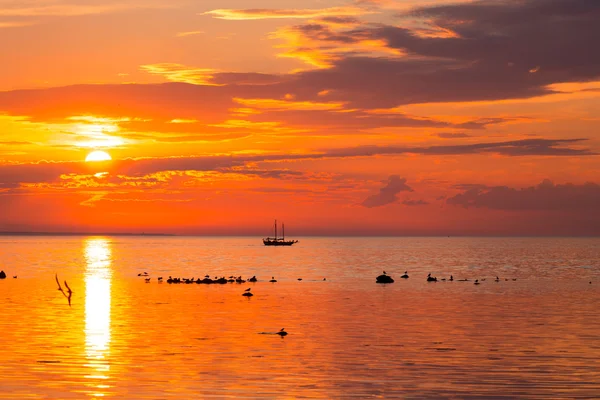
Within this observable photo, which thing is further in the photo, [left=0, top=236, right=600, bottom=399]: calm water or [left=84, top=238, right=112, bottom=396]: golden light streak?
[left=84, top=238, right=112, bottom=396]: golden light streak

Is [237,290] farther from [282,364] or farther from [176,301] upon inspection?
[282,364]

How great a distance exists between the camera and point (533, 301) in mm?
84312

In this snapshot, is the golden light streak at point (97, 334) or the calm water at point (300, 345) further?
the golden light streak at point (97, 334)

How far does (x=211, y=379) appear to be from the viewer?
38812mm

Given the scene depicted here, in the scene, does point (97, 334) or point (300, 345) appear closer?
point (300, 345)

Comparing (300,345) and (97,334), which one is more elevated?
(97,334)

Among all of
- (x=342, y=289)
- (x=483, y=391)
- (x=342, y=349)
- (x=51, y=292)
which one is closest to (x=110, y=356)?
(x=342, y=349)

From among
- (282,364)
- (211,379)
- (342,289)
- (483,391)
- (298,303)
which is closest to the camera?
(483,391)

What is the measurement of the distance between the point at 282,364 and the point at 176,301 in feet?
132

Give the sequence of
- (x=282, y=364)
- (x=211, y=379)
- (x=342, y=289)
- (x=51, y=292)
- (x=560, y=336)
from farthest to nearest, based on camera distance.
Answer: (x=342, y=289)
(x=51, y=292)
(x=560, y=336)
(x=282, y=364)
(x=211, y=379)

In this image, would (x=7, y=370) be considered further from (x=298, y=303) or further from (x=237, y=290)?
(x=237, y=290)

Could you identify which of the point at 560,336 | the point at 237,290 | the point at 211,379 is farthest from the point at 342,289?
the point at 211,379

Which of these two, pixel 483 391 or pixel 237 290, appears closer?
pixel 483 391

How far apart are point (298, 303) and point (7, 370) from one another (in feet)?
138
